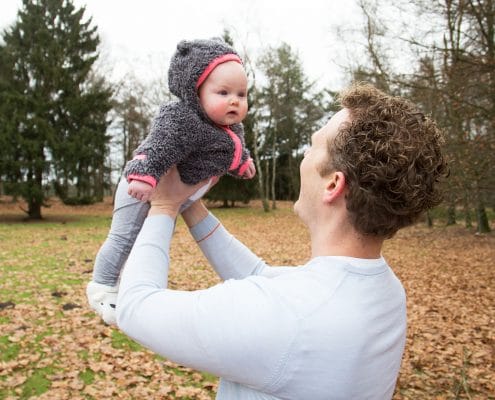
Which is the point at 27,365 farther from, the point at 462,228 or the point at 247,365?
the point at 462,228

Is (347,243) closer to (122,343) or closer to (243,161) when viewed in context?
(243,161)

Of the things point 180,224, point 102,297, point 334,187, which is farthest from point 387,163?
→ point 180,224

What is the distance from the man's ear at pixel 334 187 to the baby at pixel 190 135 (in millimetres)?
725

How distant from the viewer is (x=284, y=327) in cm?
113

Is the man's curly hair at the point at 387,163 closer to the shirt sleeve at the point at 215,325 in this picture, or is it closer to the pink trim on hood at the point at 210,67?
the shirt sleeve at the point at 215,325

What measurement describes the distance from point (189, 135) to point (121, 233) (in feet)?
1.94

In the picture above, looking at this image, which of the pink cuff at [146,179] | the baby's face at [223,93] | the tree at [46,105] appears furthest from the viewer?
the tree at [46,105]

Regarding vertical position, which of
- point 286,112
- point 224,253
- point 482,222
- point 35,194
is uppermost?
point 286,112

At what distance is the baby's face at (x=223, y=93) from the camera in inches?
79.6

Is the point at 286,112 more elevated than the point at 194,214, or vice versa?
the point at 286,112

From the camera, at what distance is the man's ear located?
51.4 inches

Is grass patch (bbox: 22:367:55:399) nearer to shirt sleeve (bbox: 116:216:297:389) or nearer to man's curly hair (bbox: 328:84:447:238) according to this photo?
shirt sleeve (bbox: 116:216:297:389)

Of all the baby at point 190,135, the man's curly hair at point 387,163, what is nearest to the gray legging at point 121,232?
the baby at point 190,135

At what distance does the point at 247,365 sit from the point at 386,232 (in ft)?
1.95
